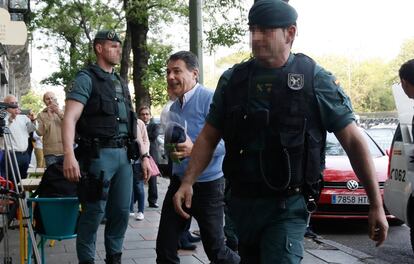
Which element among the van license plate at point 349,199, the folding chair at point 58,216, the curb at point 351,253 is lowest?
the curb at point 351,253

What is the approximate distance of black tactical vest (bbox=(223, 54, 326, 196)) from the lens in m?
2.78

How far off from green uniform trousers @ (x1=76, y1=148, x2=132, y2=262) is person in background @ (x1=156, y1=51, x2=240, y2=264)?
513mm

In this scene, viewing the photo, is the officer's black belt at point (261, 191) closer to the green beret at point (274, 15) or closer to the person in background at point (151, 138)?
the green beret at point (274, 15)

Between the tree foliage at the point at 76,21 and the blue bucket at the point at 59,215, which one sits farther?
the tree foliage at the point at 76,21

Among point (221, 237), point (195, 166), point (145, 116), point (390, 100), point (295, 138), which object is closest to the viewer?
point (295, 138)

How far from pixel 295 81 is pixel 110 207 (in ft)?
7.99

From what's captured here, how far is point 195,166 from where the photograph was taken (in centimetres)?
319

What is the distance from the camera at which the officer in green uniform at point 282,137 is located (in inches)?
109

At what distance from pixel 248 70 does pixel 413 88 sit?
220 cm

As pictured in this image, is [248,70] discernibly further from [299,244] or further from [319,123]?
[299,244]

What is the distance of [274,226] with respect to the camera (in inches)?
112

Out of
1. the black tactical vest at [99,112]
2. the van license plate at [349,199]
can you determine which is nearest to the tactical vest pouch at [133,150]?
the black tactical vest at [99,112]

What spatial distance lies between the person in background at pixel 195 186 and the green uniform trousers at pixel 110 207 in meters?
0.51

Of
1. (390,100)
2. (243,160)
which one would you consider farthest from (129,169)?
(390,100)
